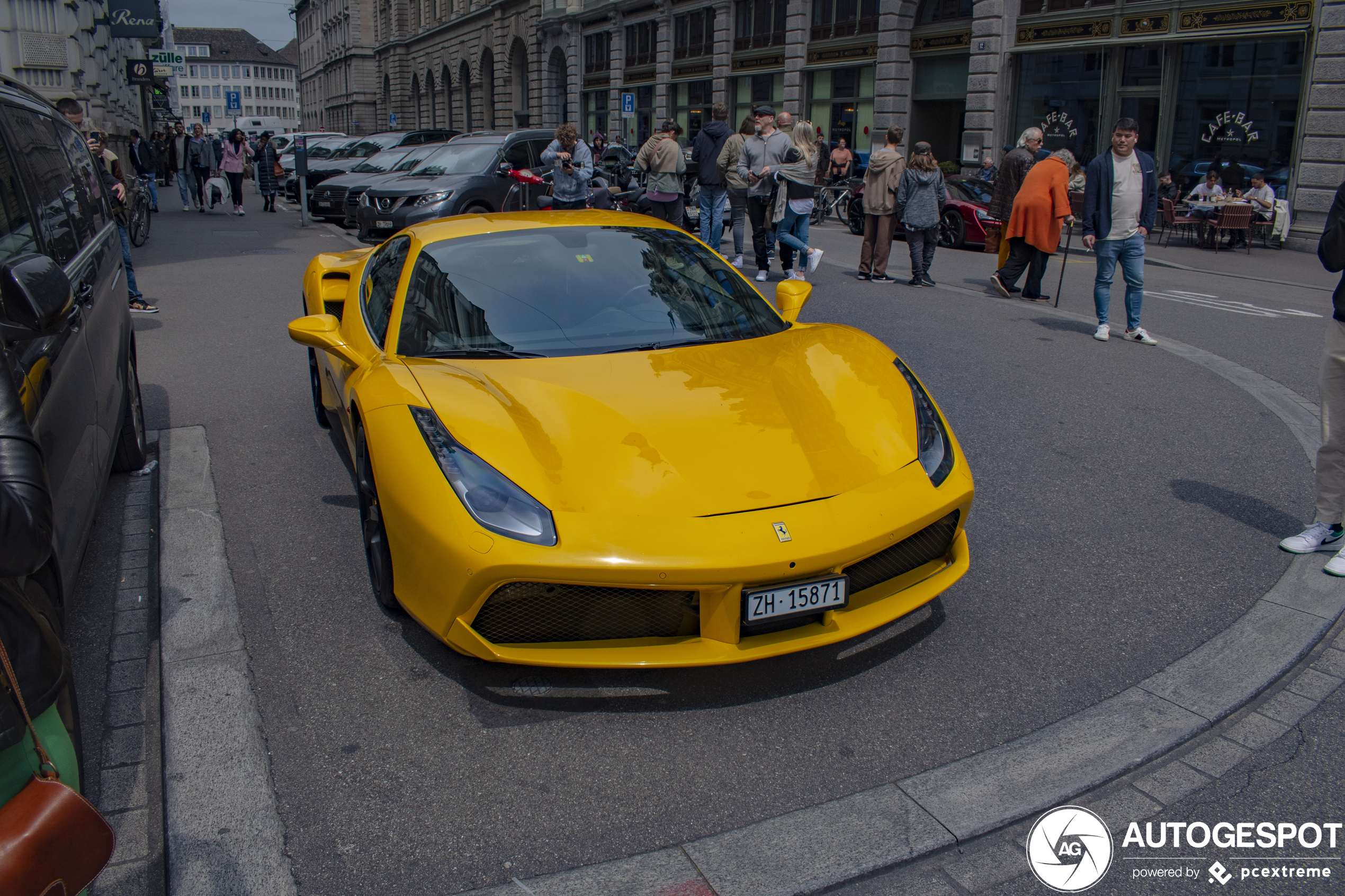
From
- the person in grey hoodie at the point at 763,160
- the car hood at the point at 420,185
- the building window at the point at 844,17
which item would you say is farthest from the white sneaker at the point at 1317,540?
the building window at the point at 844,17

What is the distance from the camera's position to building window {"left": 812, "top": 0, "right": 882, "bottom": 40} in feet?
90.3

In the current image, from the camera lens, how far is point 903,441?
11.0 feet

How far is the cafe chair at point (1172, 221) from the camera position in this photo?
56.3ft

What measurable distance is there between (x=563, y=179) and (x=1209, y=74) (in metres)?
13.9

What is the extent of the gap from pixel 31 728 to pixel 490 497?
4.72 ft

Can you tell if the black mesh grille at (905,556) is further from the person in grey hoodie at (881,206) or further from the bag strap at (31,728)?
the person in grey hoodie at (881,206)

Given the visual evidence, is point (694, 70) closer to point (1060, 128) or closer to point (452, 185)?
point (1060, 128)

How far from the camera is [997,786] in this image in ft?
8.77

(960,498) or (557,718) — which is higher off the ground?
(960,498)

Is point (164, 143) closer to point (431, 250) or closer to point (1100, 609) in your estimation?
point (431, 250)

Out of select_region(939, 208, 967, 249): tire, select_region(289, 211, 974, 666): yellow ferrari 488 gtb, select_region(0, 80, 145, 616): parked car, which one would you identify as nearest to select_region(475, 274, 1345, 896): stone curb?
select_region(289, 211, 974, 666): yellow ferrari 488 gtb

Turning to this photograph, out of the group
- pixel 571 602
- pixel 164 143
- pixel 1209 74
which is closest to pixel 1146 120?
pixel 1209 74

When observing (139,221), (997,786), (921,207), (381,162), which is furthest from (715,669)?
(381,162)

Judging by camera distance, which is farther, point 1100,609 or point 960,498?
point 1100,609
